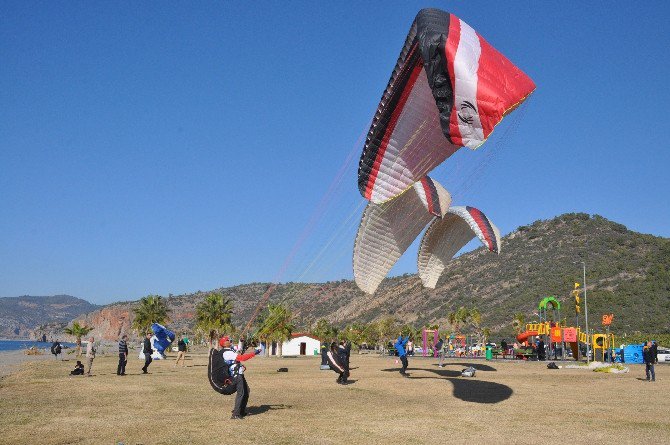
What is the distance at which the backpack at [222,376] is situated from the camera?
13.0 m

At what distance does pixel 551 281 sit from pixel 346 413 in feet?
270

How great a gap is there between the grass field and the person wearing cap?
37cm

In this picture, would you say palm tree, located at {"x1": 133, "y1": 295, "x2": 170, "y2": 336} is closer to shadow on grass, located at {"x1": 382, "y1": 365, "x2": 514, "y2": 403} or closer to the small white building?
the small white building

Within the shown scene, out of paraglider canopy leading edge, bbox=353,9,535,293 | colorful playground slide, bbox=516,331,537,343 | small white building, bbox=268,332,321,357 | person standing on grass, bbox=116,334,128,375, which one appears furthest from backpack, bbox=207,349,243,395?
small white building, bbox=268,332,321,357

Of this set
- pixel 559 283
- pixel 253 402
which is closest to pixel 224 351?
pixel 253 402

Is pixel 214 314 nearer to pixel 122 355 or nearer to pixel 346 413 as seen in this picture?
pixel 122 355

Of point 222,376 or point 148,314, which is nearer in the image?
point 222,376


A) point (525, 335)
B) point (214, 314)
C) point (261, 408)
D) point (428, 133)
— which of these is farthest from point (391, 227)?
point (214, 314)

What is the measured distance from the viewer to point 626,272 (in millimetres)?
87188

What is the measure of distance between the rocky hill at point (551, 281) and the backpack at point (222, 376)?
50.6m

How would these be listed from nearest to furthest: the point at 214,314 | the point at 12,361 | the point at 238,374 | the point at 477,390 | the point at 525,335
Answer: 1. the point at 238,374
2. the point at 477,390
3. the point at 525,335
4. the point at 12,361
5. the point at 214,314

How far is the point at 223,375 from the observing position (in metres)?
13.2

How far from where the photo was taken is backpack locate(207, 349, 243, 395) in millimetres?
13031

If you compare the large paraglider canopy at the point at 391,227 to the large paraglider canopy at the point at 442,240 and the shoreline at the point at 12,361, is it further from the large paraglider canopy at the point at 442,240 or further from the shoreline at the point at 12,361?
the shoreline at the point at 12,361
